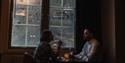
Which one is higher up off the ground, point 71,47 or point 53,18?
point 53,18

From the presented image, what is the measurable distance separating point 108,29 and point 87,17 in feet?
1.89

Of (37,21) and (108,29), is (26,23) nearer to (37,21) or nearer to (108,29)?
(37,21)

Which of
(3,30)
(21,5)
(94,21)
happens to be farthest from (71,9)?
(3,30)

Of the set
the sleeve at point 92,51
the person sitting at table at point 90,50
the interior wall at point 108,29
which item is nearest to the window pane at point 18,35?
the person sitting at table at point 90,50

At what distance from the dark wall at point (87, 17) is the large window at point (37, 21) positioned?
0.40 ft

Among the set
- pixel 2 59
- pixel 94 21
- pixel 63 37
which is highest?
pixel 94 21

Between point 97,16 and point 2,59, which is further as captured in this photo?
point 97,16

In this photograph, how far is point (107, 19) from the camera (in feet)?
14.8

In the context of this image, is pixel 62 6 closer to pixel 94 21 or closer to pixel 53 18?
pixel 53 18

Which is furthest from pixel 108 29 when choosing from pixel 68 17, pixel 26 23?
pixel 26 23

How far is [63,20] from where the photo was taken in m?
4.93

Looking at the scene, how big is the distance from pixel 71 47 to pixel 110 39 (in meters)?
0.84
